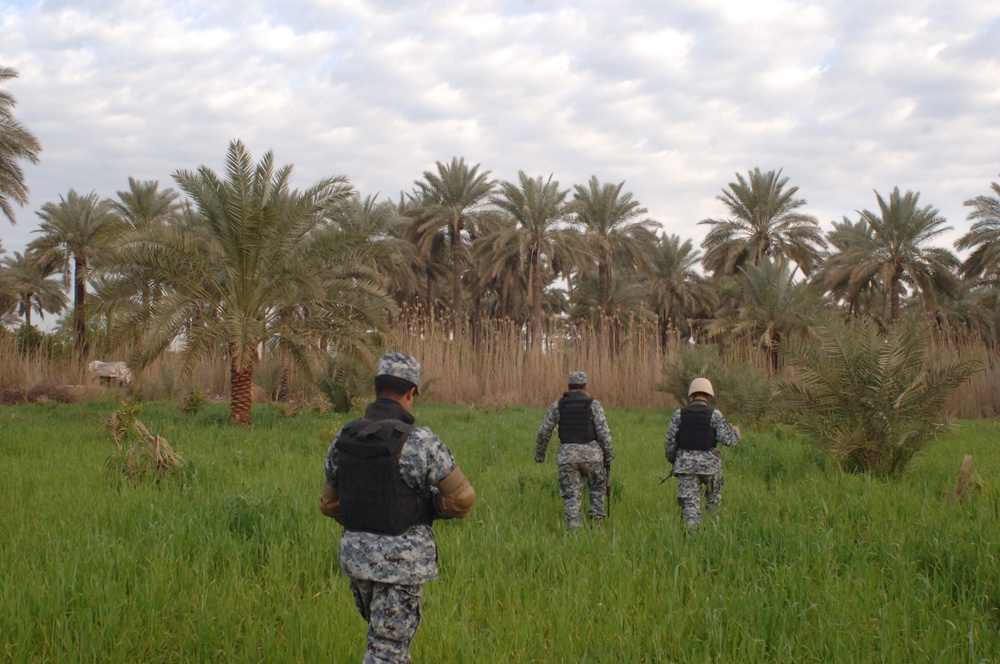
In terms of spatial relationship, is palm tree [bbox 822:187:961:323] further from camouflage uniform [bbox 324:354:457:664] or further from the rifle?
camouflage uniform [bbox 324:354:457:664]

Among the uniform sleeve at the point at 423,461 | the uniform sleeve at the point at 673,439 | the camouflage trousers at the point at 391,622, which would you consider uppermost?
the uniform sleeve at the point at 423,461

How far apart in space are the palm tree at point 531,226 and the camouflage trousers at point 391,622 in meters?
31.1

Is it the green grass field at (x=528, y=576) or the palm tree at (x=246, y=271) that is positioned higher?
the palm tree at (x=246, y=271)

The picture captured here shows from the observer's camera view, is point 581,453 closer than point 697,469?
No

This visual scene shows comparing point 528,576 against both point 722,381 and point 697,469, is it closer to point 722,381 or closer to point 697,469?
point 697,469

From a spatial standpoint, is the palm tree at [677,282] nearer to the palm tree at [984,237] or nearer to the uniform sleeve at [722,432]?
the palm tree at [984,237]

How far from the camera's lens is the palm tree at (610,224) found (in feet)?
123

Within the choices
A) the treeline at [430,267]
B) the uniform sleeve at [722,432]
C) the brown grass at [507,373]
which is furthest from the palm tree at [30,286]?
the uniform sleeve at [722,432]

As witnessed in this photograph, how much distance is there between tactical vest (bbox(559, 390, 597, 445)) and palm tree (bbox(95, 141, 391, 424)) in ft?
29.5

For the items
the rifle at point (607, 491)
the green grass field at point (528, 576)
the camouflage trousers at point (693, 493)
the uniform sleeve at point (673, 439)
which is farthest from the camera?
the rifle at point (607, 491)

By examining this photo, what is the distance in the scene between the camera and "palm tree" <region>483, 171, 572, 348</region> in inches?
1391

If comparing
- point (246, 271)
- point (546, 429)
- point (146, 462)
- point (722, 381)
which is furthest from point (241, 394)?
point (722, 381)

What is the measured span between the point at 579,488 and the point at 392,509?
14.8 ft

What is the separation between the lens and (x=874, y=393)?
32.4 ft
